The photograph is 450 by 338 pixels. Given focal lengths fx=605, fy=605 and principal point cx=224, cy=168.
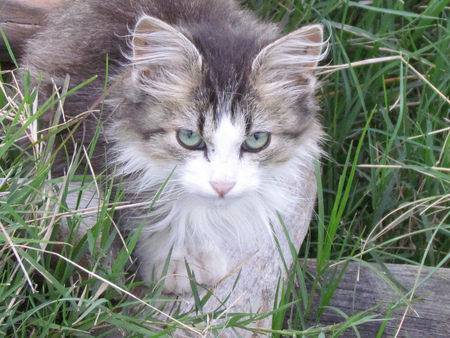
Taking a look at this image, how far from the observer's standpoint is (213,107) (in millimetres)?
1938

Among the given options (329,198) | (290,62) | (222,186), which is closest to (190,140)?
(222,186)

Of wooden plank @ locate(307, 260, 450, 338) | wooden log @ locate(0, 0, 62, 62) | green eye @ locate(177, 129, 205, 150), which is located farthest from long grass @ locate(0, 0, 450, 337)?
green eye @ locate(177, 129, 205, 150)

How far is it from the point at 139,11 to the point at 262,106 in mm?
741

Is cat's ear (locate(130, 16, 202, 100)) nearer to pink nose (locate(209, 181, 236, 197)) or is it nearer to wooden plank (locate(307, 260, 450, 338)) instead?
pink nose (locate(209, 181, 236, 197))

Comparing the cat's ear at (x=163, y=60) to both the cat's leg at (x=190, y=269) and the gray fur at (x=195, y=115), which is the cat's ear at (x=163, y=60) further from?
the cat's leg at (x=190, y=269)

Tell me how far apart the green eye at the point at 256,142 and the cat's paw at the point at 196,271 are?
0.44 metres

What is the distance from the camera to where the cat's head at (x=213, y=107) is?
6.31ft

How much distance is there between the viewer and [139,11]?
94.9 inches

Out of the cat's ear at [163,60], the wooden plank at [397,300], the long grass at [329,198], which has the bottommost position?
the wooden plank at [397,300]

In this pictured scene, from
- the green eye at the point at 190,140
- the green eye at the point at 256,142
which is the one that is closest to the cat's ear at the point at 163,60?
the green eye at the point at 190,140

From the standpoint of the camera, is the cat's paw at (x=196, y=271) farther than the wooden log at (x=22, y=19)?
No

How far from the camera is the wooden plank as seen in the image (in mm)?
2195

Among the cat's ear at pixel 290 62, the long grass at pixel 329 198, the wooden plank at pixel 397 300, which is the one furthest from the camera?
the wooden plank at pixel 397 300

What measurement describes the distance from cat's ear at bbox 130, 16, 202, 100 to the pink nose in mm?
329
